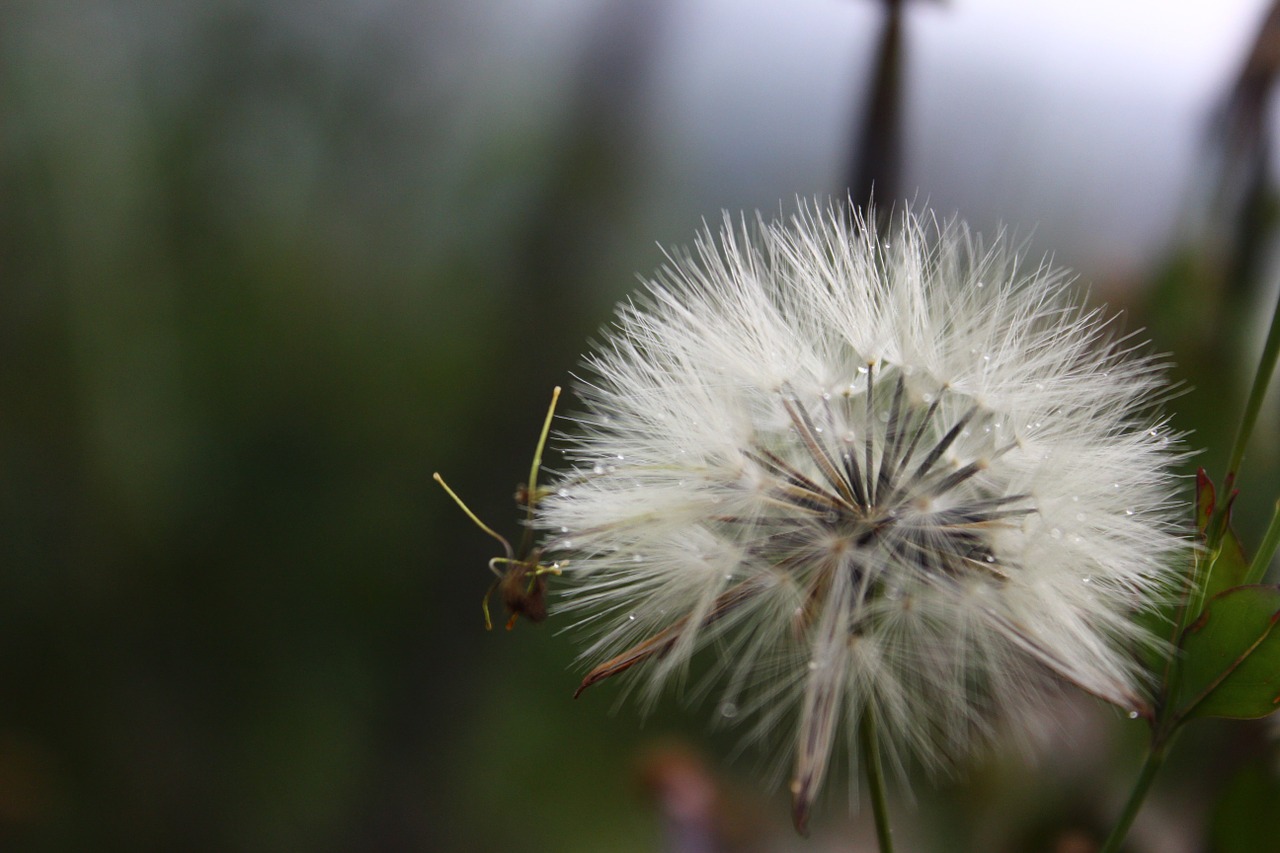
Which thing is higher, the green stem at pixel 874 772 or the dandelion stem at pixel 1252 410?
the dandelion stem at pixel 1252 410

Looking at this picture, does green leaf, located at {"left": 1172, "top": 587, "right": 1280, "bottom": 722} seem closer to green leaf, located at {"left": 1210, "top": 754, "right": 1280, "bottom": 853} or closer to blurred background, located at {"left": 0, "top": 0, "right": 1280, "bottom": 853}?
green leaf, located at {"left": 1210, "top": 754, "right": 1280, "bottom": 853}

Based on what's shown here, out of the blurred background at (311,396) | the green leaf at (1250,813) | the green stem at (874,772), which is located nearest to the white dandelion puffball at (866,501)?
the green stem at (874,772)

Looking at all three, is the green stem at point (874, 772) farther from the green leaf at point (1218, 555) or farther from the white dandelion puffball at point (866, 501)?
the green leaf at point (1218, 555)

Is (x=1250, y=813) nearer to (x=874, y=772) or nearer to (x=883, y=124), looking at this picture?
(x=874, y=772)

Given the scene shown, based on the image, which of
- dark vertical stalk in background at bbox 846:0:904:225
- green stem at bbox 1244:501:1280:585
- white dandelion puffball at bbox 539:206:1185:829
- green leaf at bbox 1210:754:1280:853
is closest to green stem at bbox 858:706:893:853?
white dandelion puffball at bbox 539:206:1185:829

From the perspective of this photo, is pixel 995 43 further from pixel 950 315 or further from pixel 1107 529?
pixel 1107 529

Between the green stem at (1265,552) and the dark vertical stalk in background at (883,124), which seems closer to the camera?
the green stem at (1265,552)

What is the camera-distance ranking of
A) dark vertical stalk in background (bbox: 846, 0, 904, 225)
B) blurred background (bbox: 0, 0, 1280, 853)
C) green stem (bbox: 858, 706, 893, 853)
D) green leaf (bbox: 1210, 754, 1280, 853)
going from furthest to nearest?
blurred background (bbox: 0, 0, 1280, 853)
dark vertical stalk in background (bbox: 846, 0, 904, 225)
green leaf (bbox: 1210, 754, 1280, 853)
green stem (bbox: 858, 706, 893, 853)
